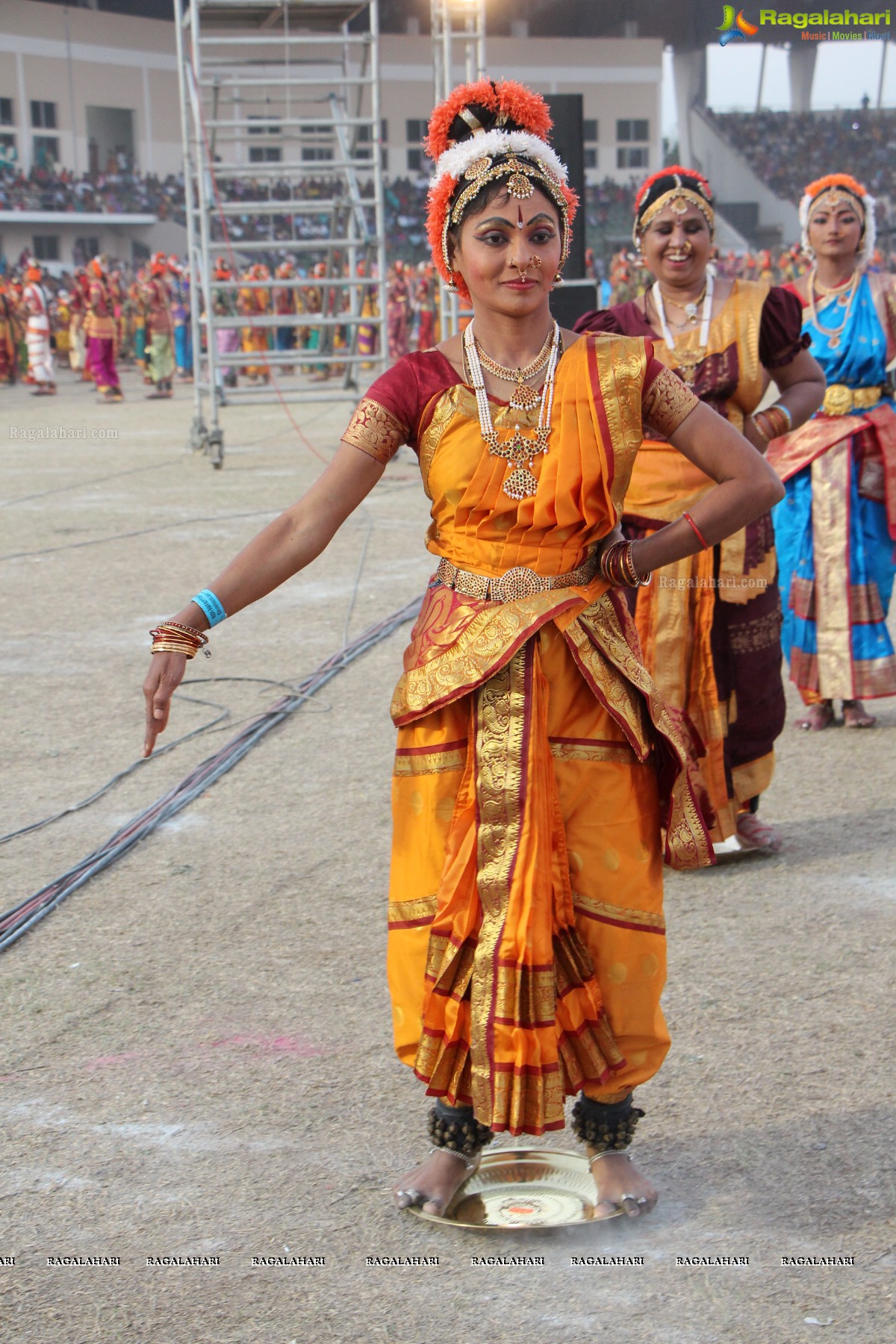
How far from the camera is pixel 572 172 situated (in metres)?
6.67

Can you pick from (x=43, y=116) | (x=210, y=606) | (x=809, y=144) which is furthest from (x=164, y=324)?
(x=809, y=144)

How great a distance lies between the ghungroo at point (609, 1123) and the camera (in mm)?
2459

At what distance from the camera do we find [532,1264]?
2.32 m

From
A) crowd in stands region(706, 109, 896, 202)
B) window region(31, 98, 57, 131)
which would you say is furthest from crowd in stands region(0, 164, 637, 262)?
crowd in stands region(706, 109, 896, 202)

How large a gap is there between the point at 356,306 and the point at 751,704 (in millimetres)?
10616

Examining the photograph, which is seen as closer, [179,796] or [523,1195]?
[523,1195]

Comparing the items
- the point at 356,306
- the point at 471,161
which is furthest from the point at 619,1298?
the point at 356,306

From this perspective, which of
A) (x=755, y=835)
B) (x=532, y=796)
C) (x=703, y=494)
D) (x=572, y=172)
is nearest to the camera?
(x=532, y=796)

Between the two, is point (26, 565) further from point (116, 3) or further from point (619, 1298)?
point (116, 3)

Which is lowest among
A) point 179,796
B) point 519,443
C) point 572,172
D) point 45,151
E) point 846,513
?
point 179,796

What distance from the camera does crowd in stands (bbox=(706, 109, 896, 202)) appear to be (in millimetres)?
44781

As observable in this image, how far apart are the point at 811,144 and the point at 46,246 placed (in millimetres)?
23853

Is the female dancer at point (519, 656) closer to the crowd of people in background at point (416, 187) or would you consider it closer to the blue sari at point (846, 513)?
the blue sari at point (846, 513)

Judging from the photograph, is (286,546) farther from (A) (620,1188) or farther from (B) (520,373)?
(A) (620,1188)
